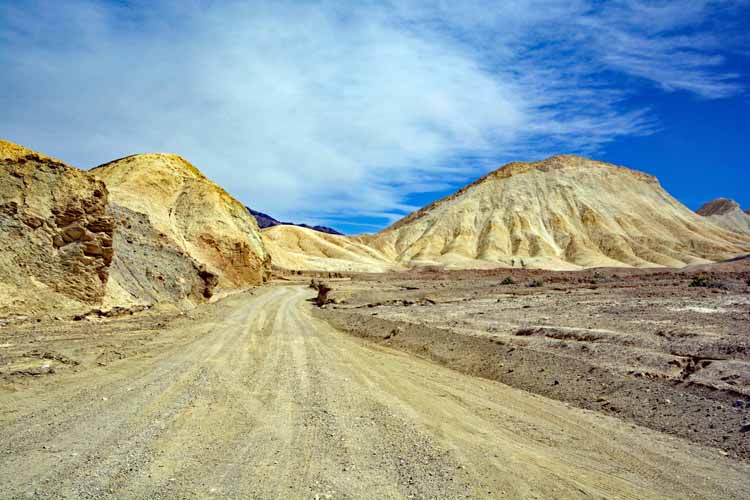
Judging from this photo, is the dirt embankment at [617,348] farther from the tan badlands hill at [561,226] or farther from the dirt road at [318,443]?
the tan badlands hill at [561,226]

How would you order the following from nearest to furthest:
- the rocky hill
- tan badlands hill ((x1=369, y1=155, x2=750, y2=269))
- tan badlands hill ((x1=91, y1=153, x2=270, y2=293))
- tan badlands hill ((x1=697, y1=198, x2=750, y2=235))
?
the rocky hill
tan badlands hill ((x1=91, y1=153, x2=270, y2=293))
tan badlands hill ((x1=369, y1=155, x2=750, y2=269))
tan badlands hill ((x1=697, y1=198, x2=750, y2=235))

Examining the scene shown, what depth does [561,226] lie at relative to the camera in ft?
324

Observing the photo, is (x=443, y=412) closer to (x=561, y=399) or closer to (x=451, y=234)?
(x=561, y=399)

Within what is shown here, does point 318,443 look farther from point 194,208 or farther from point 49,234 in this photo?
point 194,208

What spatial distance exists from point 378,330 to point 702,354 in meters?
9.64

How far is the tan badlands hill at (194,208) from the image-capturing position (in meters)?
33.8

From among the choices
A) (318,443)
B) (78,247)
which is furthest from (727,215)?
(318,443)

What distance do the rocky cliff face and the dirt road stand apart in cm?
745

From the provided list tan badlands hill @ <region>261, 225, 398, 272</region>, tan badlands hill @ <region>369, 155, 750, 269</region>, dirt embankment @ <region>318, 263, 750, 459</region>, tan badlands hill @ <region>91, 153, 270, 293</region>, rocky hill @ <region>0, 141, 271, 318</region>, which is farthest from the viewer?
tan badlands hill @ <region>369, 155, 750, 269</region>

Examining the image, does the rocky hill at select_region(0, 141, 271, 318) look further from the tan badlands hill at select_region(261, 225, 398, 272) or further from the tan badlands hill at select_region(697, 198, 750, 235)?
the tan badlands hill at select_region(697, 198, 750, 235)

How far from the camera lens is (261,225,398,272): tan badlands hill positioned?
267 ft

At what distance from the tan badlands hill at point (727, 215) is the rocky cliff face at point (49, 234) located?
172m

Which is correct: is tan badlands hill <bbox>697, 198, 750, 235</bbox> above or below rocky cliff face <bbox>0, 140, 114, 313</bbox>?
above

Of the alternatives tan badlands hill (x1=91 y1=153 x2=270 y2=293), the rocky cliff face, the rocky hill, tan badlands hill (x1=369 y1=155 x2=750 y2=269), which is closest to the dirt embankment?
the rocky hill
